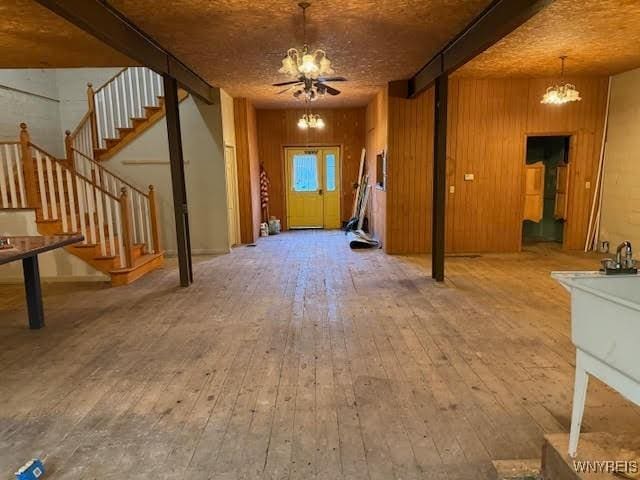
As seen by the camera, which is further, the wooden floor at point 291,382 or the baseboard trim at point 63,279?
the baseboard trim at point 63,279

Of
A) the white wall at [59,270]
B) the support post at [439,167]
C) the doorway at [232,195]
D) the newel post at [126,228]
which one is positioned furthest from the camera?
the doorway at [232,195]

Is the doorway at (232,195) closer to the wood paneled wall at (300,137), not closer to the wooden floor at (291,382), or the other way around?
the wood paneled wall at (300,137)

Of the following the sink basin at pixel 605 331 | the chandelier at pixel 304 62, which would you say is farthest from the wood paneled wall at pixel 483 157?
the sink basin at pixel 605 331

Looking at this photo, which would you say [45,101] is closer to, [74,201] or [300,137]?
[74,201]

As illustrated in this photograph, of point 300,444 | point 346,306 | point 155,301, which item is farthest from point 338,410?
point 155,301

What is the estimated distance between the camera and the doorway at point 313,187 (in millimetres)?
10508

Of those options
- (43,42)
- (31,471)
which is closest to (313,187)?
(43,42)

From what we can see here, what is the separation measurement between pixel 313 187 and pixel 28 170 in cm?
644

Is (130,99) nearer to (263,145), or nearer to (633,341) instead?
(263,145)

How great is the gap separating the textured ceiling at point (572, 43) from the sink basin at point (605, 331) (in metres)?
3.02

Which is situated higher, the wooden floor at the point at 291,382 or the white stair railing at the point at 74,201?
the white stair railing at the point at 74,201

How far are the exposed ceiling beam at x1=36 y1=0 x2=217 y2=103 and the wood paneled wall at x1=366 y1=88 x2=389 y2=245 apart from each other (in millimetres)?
3317

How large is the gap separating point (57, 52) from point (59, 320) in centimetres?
306

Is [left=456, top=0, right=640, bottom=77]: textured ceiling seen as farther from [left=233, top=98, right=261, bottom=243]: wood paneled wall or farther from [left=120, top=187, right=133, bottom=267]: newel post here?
[left=120, top=187, right=133, bottom=267]: newel post
